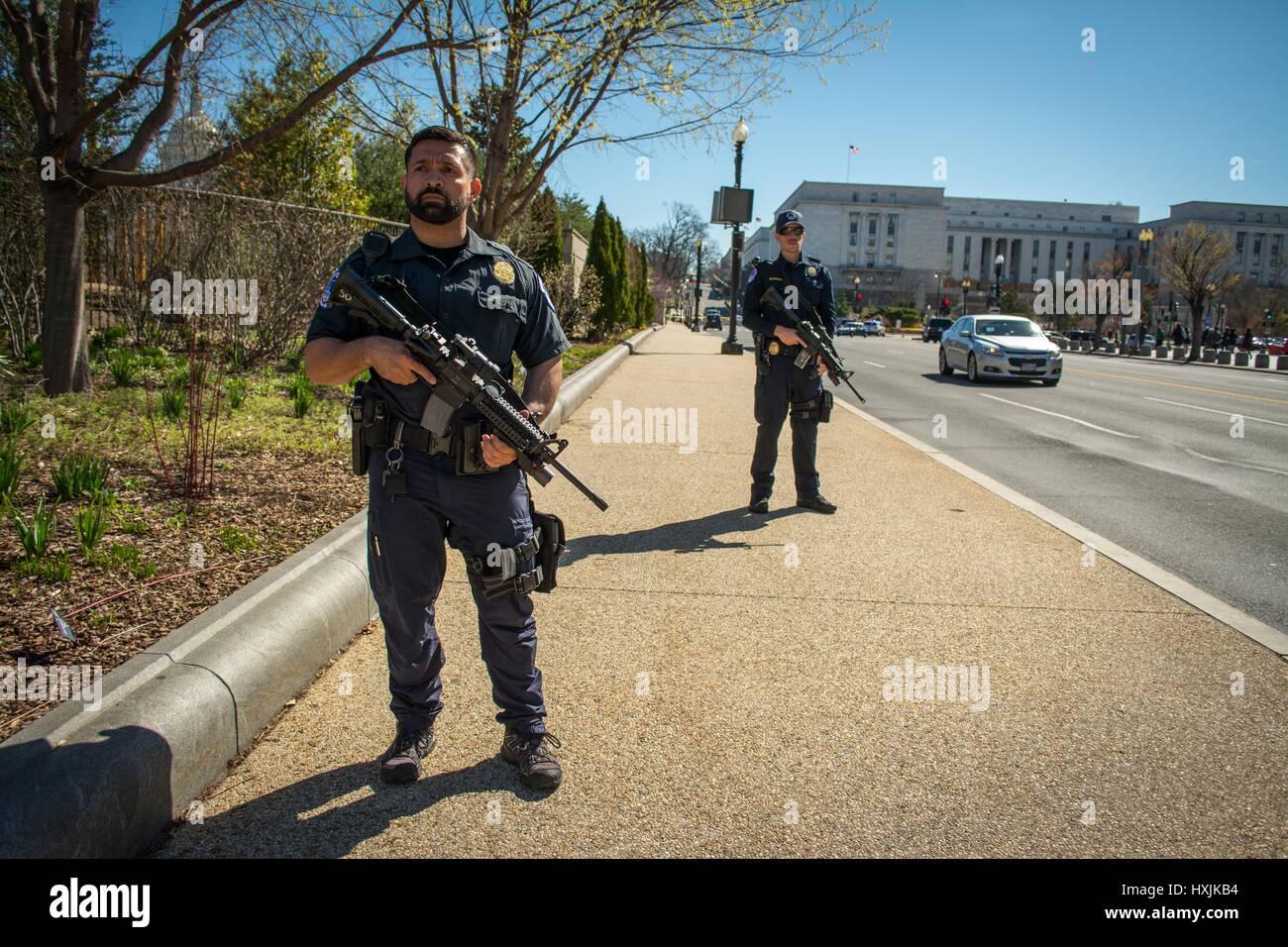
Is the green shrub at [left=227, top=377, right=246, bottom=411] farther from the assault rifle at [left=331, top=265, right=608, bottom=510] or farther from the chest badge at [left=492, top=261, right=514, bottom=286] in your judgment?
the chest badge at [left=492, top=261, right=514, bottom=286]

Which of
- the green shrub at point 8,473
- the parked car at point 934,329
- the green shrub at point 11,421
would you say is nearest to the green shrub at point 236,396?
the green shrub at point 11,421

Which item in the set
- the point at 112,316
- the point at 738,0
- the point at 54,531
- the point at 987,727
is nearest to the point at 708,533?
the point at 987,727

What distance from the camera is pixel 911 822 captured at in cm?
285

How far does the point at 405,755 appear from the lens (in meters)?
3.08

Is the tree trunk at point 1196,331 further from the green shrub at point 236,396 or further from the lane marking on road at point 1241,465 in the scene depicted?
the green shrub at point 236,396

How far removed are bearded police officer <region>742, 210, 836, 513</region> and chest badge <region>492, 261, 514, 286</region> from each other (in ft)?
12.8

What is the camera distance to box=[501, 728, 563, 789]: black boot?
3005mm

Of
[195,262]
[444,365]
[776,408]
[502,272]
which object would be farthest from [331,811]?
[195,262]

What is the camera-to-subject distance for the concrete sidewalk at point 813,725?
279 cm

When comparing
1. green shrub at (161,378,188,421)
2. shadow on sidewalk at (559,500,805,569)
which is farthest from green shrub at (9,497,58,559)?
green shrub at (161,378,188,421)

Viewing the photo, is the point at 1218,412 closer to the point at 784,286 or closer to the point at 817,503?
the point at 817,503

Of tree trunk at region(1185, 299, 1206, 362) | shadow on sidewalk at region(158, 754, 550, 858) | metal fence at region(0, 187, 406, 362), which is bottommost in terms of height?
shadow on sidewalk at region(158, 754, 550, 858)

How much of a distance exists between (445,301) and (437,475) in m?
0.58

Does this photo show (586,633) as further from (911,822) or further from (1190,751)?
Result: (1190,751)
